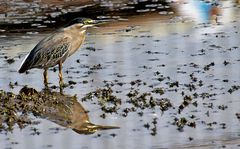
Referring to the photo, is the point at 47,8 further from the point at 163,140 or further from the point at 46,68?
the point at 163,140

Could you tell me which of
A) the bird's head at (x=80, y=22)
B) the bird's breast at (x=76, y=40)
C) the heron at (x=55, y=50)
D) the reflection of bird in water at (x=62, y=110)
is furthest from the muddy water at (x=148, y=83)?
the bird's head at (x=80, y=22)

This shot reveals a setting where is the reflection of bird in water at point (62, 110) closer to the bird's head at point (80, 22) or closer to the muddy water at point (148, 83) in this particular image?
the muddy water at point (148, 83)

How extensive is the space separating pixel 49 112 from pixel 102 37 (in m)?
5.45

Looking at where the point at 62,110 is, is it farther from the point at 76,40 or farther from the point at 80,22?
the point at 80,22

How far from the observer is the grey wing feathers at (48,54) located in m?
12.3

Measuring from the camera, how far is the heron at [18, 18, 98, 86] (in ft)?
40.3

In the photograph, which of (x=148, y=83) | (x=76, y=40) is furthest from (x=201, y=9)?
(x=148, y=83)

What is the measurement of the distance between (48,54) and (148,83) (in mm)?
1455

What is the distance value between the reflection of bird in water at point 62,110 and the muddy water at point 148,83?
126 millimetres

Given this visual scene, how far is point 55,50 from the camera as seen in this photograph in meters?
12.3

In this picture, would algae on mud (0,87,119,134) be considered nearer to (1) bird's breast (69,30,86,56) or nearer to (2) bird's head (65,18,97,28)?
(1) bird's breast (69,30,86,56)

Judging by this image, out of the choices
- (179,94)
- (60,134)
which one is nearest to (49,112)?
(60,134)

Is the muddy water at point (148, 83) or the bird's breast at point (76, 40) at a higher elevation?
the bird's breast at point (76, 40)

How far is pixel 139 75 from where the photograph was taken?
12.5 meters
